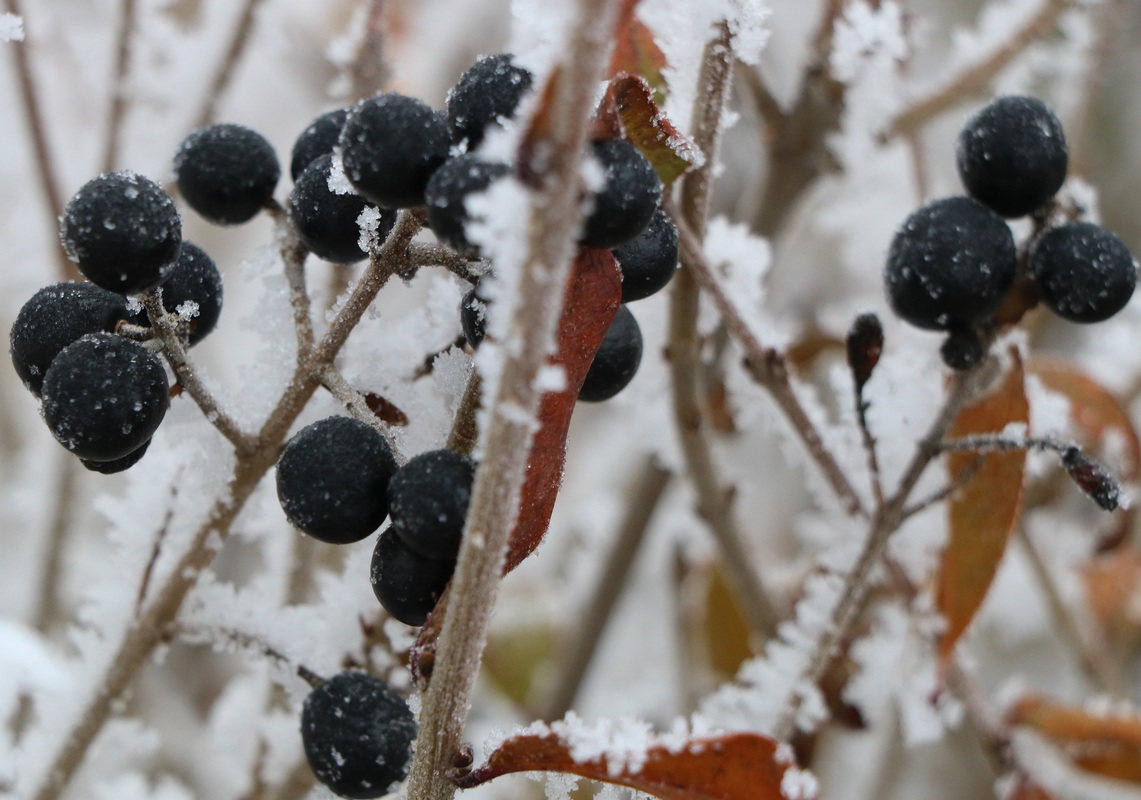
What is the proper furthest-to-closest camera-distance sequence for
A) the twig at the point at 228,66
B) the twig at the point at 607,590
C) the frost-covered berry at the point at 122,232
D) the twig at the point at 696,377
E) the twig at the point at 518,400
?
1. the twig at the point at 607,590
2. the twig at the point at 228,66
3. the twig at the point at 696,377
4. the frost-covered berry at the point at 122,232
5. the twig at the point at 518,400

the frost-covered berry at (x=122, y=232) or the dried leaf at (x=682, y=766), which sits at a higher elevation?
the frost-covered berry at (x=122, y=232)

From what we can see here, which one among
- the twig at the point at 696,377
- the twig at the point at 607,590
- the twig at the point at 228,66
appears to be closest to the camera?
the twig at the point at 696,377

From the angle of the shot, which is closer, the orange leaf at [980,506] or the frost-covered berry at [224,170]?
the frost-covered berry at [224,170]

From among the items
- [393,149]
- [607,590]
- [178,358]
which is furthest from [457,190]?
[607,590]

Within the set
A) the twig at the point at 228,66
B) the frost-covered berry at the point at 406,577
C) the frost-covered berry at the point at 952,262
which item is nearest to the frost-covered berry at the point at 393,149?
the frost-covered berry at the point at 406,577

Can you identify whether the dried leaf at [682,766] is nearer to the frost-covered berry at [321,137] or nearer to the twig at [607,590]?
the frost-covered berry at [321,137]

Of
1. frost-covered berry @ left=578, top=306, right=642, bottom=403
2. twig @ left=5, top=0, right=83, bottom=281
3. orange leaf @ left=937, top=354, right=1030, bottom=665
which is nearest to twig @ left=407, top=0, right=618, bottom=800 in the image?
frost-covered berry @ left=578, top=306, right=642, bottom=403

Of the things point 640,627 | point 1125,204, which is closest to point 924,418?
point 640,627

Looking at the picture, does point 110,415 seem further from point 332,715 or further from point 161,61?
point 161,61

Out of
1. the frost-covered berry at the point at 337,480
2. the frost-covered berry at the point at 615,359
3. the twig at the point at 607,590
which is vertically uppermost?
the twig at the point at 607,590
